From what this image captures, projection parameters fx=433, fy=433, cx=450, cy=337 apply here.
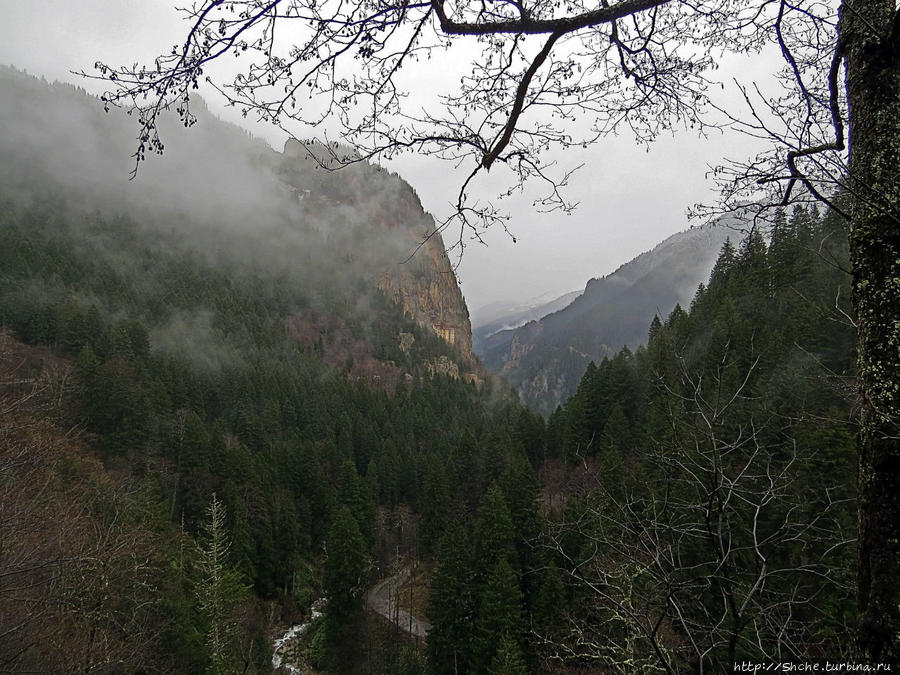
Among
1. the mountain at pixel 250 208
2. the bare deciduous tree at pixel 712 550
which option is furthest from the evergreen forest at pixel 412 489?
the mountain at pixel 250 208

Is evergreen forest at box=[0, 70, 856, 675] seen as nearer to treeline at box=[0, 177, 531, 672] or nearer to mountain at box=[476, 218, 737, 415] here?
treeline at box=[0, 177, 531, 672]

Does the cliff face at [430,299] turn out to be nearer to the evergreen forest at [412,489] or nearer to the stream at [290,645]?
the evergreen forest at [412,489]

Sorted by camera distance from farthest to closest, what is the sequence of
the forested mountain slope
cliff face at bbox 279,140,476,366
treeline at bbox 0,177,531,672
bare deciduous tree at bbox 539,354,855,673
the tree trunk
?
cliff face at bbox 279,140,476,366 < treeline at bbox 0,177,531,672 < the forested mountain slope < bare deciduous tree at bbox 539,354,855,673 < the tree trunk

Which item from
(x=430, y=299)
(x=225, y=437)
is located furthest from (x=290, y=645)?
(x=430, y=299)

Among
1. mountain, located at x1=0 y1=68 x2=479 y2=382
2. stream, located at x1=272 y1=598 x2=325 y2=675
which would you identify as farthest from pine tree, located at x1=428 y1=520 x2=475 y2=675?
mountain, located at x1=0 y1=68 x2=479 y2=382

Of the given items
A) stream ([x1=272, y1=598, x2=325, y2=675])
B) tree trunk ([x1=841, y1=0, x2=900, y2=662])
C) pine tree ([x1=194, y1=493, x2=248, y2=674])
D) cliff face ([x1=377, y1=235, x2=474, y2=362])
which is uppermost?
cliff face ([x1=377, y1=235, x2=474, y2=362])

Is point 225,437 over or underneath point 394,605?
over

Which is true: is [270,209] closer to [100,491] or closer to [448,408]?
[448,408]

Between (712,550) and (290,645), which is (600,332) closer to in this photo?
(290,645)

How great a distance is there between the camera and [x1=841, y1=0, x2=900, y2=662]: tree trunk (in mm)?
1486

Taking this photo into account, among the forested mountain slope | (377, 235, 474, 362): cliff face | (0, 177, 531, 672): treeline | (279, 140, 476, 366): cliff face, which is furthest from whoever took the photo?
(279, 140, 476, 366): cliff face

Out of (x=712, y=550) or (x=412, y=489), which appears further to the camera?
(x=412, y=489)

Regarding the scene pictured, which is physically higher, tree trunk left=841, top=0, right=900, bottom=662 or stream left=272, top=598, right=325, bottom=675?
tree trunk left=841, top=0, right=900, bottom=662

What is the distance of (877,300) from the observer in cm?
163
